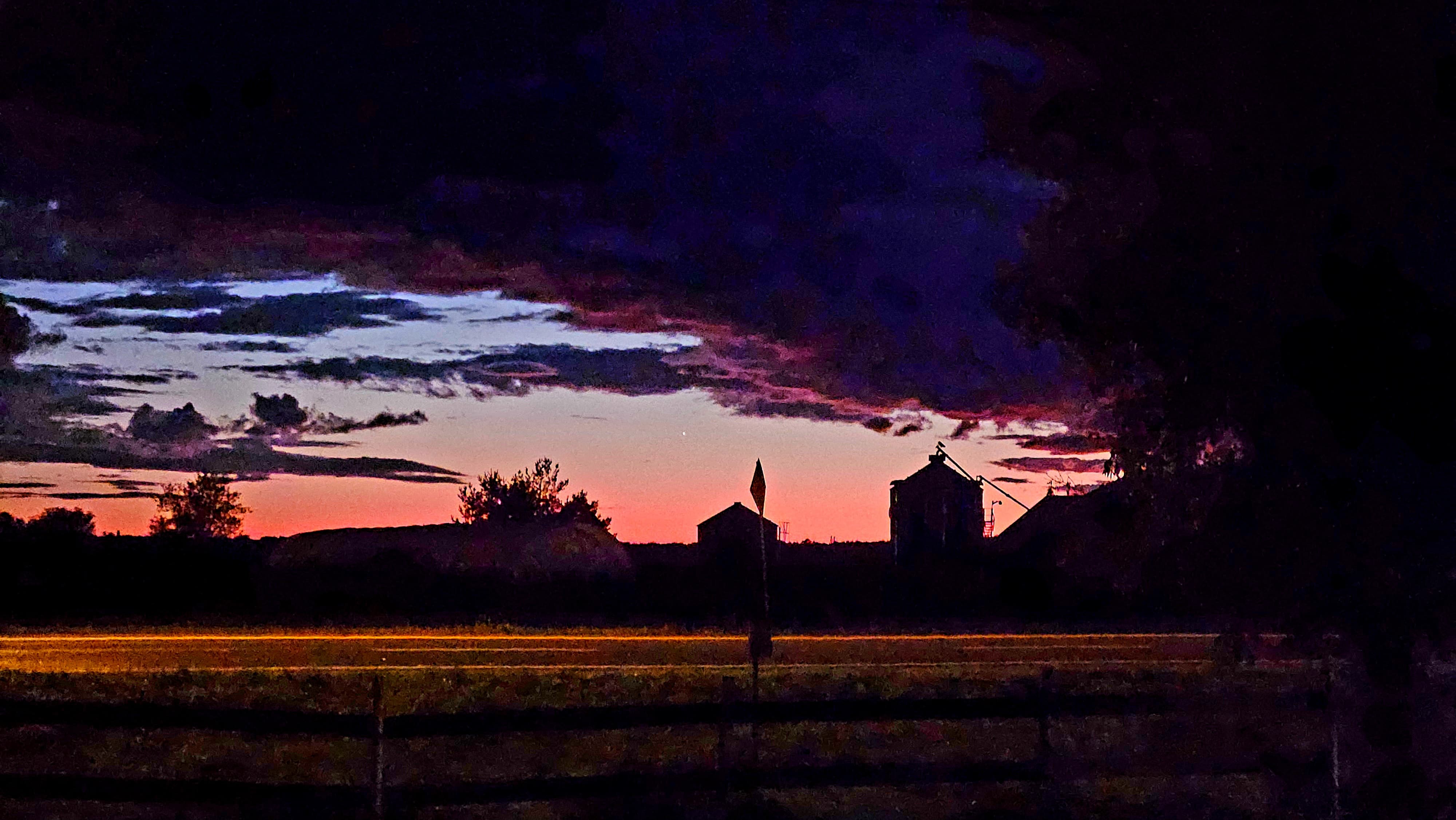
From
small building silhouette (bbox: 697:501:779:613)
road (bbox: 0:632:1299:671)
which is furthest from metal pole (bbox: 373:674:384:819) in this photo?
small building silhouette (bbox: 697:501:779:613)

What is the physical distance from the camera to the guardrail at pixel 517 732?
9.51 metres

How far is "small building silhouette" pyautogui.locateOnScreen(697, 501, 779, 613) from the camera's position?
162ft

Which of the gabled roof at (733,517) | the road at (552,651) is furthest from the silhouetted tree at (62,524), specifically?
the gabled roof at (733,517)

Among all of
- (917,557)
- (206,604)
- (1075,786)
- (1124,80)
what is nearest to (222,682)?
(1075,786)

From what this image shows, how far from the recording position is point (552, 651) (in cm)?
2988

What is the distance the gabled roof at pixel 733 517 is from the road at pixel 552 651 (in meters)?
43.7

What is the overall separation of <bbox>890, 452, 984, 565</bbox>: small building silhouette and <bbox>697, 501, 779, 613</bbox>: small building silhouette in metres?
7.17

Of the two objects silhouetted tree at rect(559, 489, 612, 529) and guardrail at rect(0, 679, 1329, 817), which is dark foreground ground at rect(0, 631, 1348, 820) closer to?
guardrail at rect(0, 679, 1329, 817)

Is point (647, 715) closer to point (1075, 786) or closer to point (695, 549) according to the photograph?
point (1075, 786)

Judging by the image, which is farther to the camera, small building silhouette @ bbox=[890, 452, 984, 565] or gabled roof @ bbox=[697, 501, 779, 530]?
gabled roof @ bbox=[697, 501, 779, 530]

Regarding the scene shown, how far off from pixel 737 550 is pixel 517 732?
2216 inches

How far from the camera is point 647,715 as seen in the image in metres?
10.1

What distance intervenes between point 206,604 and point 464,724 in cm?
4407

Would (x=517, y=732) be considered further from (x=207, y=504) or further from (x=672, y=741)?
(x=207, y=504)
